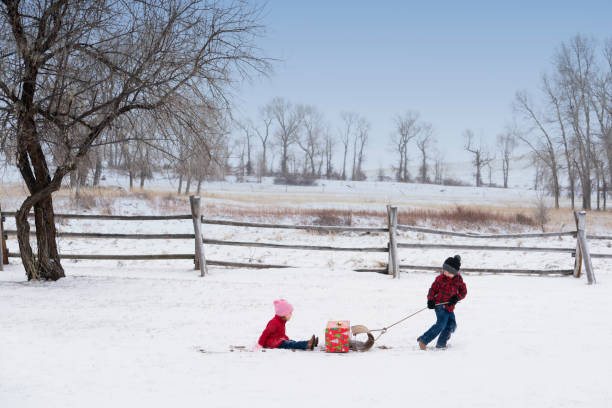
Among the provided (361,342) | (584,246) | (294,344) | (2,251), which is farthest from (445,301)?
(2,251)

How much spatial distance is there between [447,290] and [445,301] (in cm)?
13

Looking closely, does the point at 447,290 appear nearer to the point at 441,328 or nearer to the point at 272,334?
the point at 441,328

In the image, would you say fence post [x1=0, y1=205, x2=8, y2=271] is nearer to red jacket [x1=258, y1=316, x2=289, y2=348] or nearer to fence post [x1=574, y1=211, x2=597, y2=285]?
red jacket [x1=258, y1=316, x2=289, y2=348]

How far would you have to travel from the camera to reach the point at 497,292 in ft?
30.2

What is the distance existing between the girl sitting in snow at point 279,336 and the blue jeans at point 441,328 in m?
1.26

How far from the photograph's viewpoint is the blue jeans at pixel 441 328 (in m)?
5.84

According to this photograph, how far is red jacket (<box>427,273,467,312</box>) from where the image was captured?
5957 millimetres

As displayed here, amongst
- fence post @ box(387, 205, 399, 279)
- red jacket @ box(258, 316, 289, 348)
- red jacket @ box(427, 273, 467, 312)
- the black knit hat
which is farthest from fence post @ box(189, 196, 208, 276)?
the black knit hat

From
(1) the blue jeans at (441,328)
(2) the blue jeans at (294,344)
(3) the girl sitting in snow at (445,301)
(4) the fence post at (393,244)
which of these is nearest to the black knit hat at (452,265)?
(3) the girl sitting in snow at (445,301)

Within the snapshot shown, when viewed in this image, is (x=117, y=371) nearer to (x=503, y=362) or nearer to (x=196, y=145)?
Answer: (x=503, y=362)

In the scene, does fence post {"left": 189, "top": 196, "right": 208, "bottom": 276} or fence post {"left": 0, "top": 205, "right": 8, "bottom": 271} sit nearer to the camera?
fence post {"left": 189, "top": 196, "right": 208, "bottom": 276}

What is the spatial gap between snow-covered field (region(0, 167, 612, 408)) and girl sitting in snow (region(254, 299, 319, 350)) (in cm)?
27

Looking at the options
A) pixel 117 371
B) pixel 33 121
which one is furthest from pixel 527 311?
pixel 33 121

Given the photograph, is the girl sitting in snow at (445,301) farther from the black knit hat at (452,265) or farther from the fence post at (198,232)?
the fence post at (198,232)
